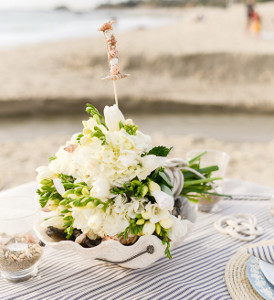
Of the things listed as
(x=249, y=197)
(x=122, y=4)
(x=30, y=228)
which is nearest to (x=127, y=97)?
(x=249, y=197)

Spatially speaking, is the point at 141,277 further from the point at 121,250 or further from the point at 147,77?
the point at 147,77

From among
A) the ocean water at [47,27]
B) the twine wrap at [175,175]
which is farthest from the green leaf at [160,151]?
the ocean water at [47,27]

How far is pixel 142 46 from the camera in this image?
10070 millimetres

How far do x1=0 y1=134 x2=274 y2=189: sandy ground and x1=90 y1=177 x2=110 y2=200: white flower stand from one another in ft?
8.65

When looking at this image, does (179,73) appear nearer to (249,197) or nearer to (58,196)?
(249,197)

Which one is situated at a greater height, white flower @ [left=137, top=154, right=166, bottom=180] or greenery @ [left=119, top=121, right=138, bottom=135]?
greenery @ [left=119, top=121, right=138, bottom=135]

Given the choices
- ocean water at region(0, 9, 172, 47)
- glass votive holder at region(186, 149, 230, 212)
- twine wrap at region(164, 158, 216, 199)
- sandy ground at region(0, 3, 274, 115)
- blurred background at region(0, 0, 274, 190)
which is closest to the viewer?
twine wrap at region(164, 158, 216, 199)

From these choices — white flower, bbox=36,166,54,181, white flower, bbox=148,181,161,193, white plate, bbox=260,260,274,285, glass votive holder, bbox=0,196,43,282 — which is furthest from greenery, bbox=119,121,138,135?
white plate, bbox=260,260,274,285

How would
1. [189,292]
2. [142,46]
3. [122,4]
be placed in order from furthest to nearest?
[122,4] < [142,46] < [189,292]

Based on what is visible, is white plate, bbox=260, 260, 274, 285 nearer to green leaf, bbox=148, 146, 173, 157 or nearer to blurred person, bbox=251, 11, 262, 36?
green leaf, bbox=148, 146, 173, 157

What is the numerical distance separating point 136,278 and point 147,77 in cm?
767

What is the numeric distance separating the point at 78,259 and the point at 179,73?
25.6 ft

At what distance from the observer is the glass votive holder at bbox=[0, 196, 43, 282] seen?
98cm

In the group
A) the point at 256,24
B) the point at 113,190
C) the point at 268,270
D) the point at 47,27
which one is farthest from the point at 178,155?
the point at 47,27
